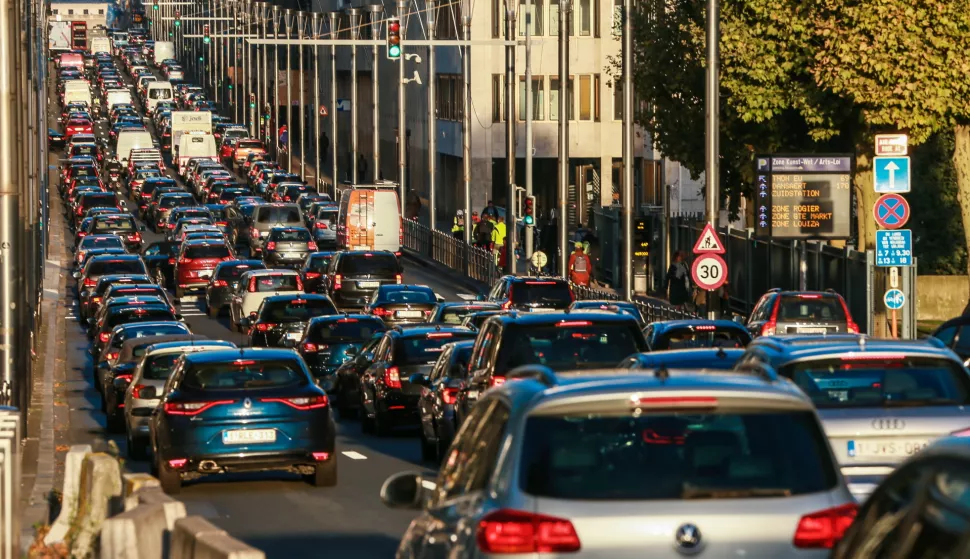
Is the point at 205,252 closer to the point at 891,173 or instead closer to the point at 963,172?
the point at 963,172

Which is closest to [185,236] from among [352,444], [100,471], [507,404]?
[352,444]

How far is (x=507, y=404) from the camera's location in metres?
8.38

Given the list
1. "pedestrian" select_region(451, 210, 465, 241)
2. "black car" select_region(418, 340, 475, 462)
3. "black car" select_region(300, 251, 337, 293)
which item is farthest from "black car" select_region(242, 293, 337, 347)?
"pedestrian" select_region(451, 210, 465, 241)

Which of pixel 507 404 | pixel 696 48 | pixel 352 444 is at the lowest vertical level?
pixel 352 444

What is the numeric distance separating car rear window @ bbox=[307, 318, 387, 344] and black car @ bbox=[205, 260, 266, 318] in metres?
17.3

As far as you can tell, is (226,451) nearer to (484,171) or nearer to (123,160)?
(484,171)

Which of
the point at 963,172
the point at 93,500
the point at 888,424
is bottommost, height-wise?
the point at 93,500

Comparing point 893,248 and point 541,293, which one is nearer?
point 893,248

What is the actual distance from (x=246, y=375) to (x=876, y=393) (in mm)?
8174

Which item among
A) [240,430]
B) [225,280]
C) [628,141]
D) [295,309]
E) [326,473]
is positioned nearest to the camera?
[240,430]

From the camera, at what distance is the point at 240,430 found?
20047 millimetres

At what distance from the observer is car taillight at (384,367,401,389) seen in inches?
1046

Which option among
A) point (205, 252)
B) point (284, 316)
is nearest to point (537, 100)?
point (205, 252)

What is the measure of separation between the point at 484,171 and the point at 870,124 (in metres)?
45.4
